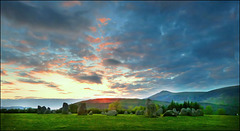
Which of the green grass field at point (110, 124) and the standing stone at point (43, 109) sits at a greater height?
the green grass field at point (110, 124)

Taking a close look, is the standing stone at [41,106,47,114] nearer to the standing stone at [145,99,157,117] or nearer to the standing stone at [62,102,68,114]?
the standing stone at [62,102,68,114]

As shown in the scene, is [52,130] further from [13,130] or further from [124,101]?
[124,101]

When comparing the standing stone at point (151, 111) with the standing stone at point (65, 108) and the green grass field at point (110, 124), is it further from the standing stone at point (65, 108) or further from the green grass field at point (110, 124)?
the standing stone at point (65, 108)


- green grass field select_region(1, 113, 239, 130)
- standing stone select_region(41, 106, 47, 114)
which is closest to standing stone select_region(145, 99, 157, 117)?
green grass field select_region(1, 113, 239, 130)

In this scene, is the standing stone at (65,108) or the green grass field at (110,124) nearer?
the green grass field at (110,124)

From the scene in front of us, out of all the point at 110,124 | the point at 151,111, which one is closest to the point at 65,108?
the point at 151,111

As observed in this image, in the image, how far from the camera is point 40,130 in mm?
11398

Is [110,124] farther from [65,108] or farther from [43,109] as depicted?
[43,109]

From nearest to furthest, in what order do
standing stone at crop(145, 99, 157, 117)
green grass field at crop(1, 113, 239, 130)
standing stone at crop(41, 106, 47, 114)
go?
green grass field at crop(1, 113, 239, 130) → standing stone at crop(145, 99, 157, 117) → standing stone at crop(41, 106, 47, 114)

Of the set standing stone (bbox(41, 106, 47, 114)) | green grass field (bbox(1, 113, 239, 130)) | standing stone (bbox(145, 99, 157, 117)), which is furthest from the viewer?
standing stone (bbox(41, 106, 47, 114))

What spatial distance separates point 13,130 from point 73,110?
33087 millimetres

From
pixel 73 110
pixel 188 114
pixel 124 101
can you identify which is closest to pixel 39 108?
pixel 73 110

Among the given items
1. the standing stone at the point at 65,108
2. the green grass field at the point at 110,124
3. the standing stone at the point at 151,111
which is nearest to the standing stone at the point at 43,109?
the standing stone at the point at 65,108

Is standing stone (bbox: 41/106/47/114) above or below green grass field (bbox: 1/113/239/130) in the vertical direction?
below
